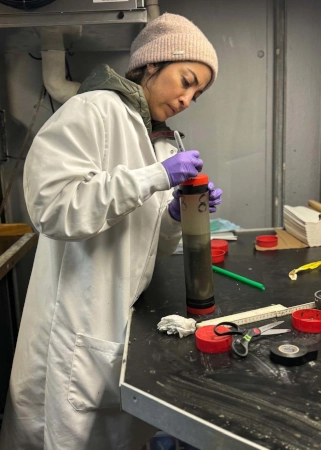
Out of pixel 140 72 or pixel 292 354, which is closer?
pixel 292 354

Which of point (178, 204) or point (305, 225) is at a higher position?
point (178, 204)

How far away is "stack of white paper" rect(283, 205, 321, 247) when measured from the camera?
1.58 m

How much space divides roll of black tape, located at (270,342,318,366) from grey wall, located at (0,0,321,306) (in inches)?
54.9

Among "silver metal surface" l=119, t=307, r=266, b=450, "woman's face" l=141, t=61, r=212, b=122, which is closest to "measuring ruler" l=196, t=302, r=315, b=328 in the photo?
"silver metal surface" l=119, t=307, r=266, b=450

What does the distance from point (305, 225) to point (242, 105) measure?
0.75 meters

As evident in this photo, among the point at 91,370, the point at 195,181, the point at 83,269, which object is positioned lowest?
the point at 91,370

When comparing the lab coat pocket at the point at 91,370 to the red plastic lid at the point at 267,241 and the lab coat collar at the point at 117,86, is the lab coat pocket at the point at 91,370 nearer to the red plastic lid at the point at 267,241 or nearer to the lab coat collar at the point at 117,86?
the lab coat collar at the point at 117,86

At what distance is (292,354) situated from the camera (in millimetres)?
770

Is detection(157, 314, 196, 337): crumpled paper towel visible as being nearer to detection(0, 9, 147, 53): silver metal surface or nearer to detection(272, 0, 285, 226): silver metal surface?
detection(0, 9, 147, 53): silver metal surface

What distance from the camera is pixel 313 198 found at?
217 cm

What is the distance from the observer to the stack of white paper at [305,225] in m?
1.58

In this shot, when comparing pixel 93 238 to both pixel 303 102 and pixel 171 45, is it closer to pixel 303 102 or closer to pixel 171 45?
pixel 171 45

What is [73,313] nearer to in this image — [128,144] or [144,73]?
[128,144]

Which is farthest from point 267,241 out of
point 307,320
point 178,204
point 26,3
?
point 26,3
